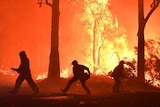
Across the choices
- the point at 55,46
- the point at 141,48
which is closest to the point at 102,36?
the point at 141,48

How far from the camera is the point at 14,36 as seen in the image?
4712cm

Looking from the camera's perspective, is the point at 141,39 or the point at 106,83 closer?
the point at 106,83

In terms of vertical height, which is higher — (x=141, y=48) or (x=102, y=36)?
(x=102, y=36)

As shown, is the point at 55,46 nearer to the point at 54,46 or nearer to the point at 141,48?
the point at 54,46

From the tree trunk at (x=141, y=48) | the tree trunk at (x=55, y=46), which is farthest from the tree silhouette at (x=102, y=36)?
the tree trunk at (x=55, y=46)

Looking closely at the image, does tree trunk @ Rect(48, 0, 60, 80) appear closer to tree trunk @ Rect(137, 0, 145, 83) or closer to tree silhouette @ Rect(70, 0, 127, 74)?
tree trunk @ Rect(137, 0, 145, 83)

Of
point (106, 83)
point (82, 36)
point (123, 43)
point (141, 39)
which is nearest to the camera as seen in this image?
point (106, 83)

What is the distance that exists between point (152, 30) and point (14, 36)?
1735 cm

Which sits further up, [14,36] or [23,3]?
[23,3]

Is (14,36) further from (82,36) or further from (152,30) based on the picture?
(152,30)

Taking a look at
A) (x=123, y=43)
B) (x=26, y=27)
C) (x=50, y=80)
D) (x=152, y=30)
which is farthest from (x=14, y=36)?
(x=50, y=80)

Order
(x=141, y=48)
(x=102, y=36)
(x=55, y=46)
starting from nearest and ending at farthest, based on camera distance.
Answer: (x=55, y=46), (x=141, y=48), (x=102, y=36)

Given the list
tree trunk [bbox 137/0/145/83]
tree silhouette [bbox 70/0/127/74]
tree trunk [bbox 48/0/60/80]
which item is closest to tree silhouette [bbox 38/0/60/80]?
tree trunk [bbox 48/0/60/80]

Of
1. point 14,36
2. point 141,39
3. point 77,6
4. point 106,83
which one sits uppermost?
point 77,6
